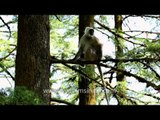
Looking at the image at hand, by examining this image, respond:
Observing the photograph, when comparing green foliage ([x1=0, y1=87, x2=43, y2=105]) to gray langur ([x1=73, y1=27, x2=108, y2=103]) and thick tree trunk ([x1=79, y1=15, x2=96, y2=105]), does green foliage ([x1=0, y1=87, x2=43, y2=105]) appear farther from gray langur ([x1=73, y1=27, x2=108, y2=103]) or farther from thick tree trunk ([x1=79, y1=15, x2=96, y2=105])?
gray langur ([x1=73, y1=27, x2=108, y2=103])

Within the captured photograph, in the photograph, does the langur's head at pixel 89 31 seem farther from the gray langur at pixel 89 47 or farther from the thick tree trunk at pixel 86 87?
the thick tree trunk at pixel 86 87

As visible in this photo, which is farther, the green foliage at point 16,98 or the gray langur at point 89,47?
the gray langur at point 89,47

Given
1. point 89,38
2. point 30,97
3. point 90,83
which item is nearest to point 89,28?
point 89,38

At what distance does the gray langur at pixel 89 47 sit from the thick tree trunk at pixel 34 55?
1.28m

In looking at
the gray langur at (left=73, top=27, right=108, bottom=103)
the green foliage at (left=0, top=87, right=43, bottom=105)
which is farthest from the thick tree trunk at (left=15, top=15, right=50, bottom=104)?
the green foliage at (left=0, top=87, right=43, bottom=105)

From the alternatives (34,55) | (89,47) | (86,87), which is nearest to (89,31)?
(89,47)

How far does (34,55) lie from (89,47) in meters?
1.64

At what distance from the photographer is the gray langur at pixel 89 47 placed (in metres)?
4.98

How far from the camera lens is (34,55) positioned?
3576mm

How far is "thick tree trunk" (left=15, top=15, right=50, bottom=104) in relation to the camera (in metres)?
3.55

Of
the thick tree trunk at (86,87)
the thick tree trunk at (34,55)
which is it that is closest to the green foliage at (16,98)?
the thick tree trunk at (34,55)

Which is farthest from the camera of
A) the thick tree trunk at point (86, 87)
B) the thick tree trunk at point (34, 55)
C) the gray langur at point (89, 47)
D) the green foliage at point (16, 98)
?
the gray langur at point (89, 47)

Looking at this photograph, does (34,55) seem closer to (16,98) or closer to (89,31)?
(89,31)

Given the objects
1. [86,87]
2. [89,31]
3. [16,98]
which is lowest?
[86,87]
